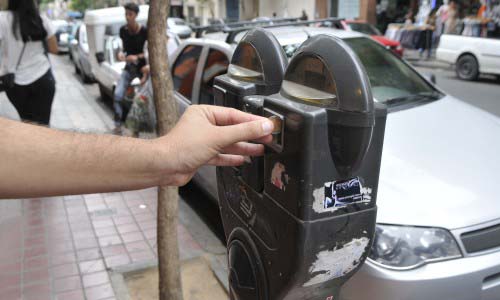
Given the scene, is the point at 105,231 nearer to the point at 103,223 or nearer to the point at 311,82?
the point at 103,223

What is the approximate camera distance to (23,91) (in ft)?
14.2

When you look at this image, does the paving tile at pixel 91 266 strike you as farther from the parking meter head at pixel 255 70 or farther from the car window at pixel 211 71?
the parking meter head at pixel 255 70

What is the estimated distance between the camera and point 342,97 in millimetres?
1209

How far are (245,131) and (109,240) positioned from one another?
2799 mm

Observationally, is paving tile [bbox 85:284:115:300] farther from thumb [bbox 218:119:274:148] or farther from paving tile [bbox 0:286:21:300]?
thumb [bbox 218:119:274:148]

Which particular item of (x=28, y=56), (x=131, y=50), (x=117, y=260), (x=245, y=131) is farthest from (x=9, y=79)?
(x=245, y=131)

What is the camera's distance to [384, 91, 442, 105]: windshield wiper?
11.1 feet

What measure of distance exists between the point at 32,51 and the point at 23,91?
0.36m

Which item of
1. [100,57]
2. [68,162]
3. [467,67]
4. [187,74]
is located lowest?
[467,67]

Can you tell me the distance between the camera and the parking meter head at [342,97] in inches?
47.3

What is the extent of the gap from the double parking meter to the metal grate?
1.08m

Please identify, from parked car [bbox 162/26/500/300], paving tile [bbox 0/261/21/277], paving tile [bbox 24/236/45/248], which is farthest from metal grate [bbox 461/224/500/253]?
paving tile [bbox 24/236/45/248]

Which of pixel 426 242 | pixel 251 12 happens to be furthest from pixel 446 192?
pixel 251 12

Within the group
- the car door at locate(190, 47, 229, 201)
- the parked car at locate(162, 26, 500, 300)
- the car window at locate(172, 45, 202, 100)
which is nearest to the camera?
the parked car at locate(162, 26, 500, 300)
